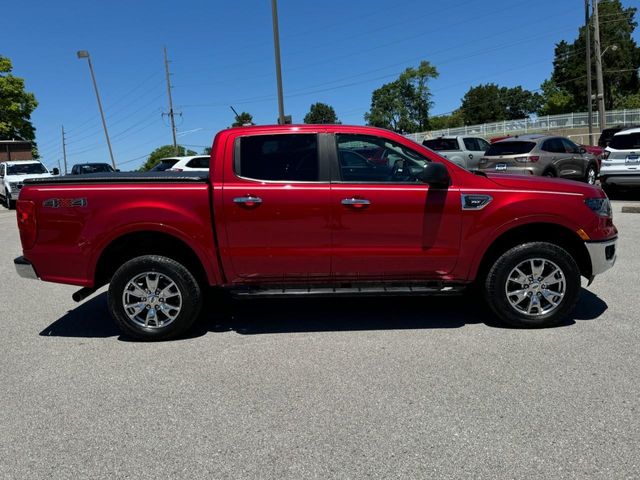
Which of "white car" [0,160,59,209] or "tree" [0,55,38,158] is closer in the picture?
"white car" [0,160,59,209]

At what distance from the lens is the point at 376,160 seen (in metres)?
4.66

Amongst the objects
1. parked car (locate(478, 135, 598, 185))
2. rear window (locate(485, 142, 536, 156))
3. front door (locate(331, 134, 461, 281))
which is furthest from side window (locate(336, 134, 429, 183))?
rear window (locate(485, 142, 536, 156))

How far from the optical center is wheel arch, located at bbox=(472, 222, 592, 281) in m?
4.71

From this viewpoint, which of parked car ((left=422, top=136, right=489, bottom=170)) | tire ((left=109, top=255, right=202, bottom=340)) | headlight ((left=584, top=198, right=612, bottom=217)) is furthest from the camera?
parked car ((left=422, top=136, right=489, bottom=170))

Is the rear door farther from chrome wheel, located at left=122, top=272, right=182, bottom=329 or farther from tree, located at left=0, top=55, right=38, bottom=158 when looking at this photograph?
tree, located at left=0, top=55, right=38, bottom=158

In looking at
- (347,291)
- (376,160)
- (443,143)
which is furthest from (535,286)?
(443,143)

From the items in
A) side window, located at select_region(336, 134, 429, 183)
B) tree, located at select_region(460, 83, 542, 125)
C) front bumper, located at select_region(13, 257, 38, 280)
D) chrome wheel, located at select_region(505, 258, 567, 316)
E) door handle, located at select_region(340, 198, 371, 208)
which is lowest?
chrome wheel, located at select_region(505, 258, 567, 316)

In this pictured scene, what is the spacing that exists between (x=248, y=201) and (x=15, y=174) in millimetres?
20564

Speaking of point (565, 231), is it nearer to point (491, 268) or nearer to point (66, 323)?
point (491, 268)

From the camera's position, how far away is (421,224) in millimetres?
4500

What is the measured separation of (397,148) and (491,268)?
4.50 ft

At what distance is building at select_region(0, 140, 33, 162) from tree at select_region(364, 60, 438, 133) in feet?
216

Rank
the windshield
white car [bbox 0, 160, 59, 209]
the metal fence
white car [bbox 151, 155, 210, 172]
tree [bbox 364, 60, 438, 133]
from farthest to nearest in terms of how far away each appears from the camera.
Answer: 1. tree [bbox 364, 60, 438, 133]
2. the metal fence
3. the windshield
4. white car [bbox 0, 160, 59, 209]
5. white car [bbox 151, 155, 210, 172]

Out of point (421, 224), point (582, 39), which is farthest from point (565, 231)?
point (582, 39)
